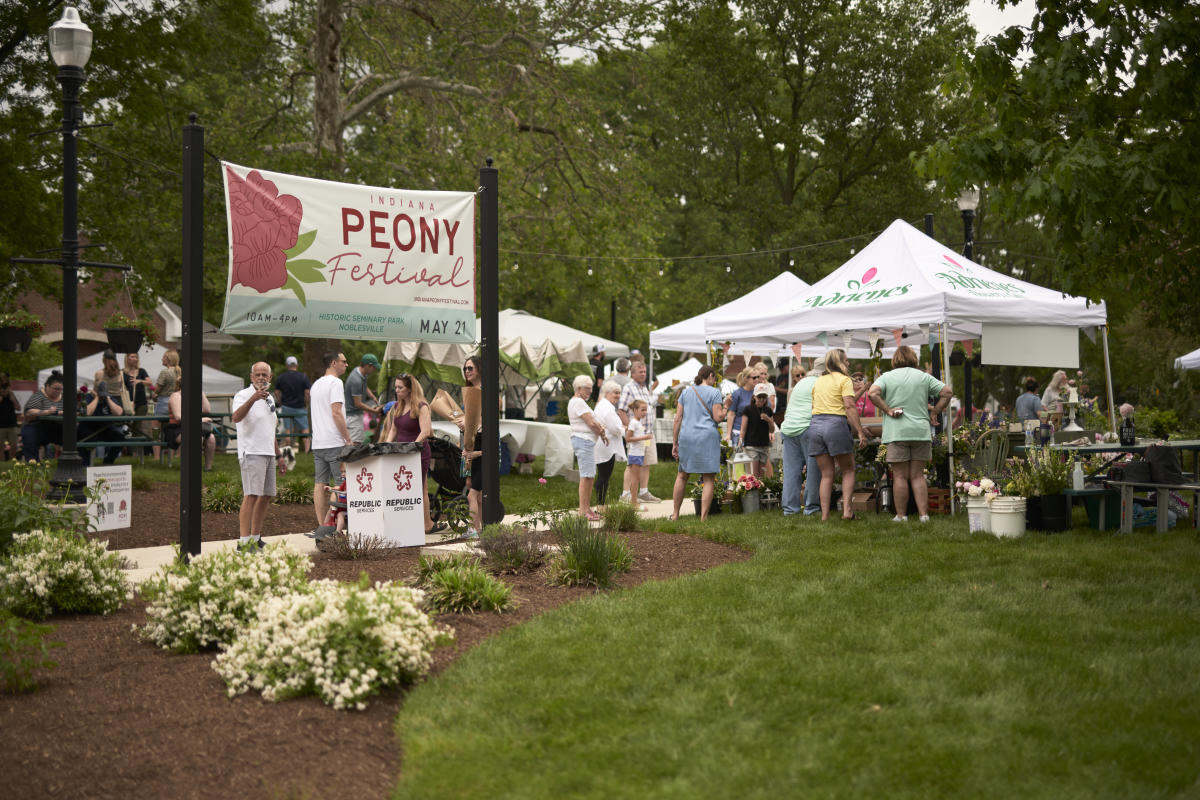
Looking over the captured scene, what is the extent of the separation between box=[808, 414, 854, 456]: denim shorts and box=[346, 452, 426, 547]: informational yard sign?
Result: 442 centimetres

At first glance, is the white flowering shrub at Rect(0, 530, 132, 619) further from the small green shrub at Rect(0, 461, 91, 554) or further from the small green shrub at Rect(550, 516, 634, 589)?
the small green shrub at Rect(550, 516, 634, 589)

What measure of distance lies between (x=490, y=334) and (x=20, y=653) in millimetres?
5699

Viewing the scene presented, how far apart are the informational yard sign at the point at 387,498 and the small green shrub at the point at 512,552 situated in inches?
61.2

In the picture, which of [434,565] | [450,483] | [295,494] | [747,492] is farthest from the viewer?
[295,494]

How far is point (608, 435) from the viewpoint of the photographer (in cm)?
1280

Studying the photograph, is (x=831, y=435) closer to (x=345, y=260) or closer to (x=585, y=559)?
(x=585, y=559)

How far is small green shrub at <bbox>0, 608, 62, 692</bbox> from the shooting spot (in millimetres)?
5758

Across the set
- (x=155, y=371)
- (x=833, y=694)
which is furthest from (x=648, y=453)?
(x=155, y=371)

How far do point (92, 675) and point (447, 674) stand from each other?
201 centimetres

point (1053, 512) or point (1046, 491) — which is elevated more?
point (1046, 491)

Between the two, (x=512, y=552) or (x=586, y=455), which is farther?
(x=586, y=455)

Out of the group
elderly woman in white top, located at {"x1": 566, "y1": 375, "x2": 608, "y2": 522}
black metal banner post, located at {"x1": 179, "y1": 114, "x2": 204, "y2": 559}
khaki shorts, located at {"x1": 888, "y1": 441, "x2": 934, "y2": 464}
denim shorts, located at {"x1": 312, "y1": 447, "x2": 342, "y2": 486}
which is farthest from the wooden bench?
black metal banner post, located at {"x1": 179, "y1": 114, "x2": 204, "y2": 559}

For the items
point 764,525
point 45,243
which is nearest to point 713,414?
point 764,525

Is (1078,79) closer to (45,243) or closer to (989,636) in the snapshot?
(989,636)
